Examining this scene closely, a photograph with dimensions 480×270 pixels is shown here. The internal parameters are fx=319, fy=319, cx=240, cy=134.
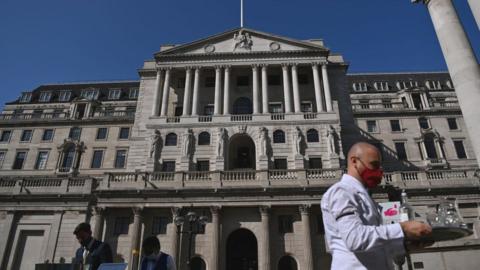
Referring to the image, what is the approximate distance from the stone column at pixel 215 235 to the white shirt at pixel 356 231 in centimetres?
2303

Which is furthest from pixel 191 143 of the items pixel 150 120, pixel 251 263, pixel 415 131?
pixel 415 131

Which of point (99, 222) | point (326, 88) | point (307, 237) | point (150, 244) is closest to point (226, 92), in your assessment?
point (326, 88)

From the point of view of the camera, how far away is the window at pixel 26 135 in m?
46.5

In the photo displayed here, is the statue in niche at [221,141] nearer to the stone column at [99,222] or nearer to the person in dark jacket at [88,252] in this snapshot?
the stone column at [99,222]

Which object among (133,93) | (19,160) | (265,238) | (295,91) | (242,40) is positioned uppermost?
(133,93)

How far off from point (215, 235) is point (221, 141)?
1037 centimetres

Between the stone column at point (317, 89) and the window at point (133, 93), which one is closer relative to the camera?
the stone column at point (317, 89)

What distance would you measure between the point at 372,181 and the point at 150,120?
3391cm

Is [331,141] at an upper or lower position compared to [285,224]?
upper

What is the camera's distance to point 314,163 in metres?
32.0

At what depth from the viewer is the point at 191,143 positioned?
109 feet

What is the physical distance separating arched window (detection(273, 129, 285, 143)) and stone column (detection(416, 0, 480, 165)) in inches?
847

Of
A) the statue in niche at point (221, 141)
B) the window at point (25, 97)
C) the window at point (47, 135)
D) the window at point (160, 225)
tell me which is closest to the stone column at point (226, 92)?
the statue in niche at point (221, 141)

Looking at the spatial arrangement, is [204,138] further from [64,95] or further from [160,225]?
[64,95]
